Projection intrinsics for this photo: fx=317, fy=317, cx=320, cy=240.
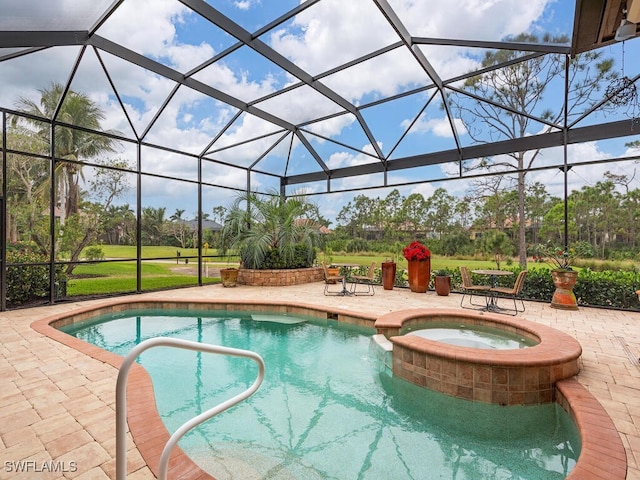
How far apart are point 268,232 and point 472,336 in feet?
23.7

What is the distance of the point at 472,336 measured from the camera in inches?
199

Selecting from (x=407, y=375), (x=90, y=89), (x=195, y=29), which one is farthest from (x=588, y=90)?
(x=90, y=89)

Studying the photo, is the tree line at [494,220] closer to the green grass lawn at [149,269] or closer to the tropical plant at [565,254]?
the tropical plant at [565,254]

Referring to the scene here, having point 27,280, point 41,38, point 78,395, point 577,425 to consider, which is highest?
point 41,38

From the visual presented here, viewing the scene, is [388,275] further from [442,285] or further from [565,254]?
[565,254]

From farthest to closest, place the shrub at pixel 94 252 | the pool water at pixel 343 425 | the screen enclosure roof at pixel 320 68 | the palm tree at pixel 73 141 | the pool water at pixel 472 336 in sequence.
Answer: the shrub at pixel 94 252, the palm tree at pixel 73 141, the screen enclosure roof at pixel 320 68, the pool water at pixel 472 336, the pool water at pixel 343 425

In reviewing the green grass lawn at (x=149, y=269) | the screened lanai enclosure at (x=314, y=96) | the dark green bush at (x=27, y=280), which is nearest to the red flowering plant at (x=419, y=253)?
the green grass lawn at (x=149, y=269)

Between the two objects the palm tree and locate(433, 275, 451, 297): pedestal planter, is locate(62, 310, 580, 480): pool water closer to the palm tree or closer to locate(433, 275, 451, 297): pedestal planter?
locate(433, 275, 451, 297): pedestal planter

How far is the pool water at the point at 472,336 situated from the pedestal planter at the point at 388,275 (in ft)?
12.8

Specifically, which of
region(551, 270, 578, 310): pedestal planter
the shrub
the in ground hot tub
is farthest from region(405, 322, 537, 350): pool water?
the shrub

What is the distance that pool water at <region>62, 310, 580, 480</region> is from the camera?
7.99ft

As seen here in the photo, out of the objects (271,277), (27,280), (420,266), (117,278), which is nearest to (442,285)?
(420,266)

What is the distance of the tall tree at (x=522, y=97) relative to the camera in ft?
21.3

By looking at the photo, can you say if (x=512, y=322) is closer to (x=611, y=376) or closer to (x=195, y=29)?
(x=611, y=376)
